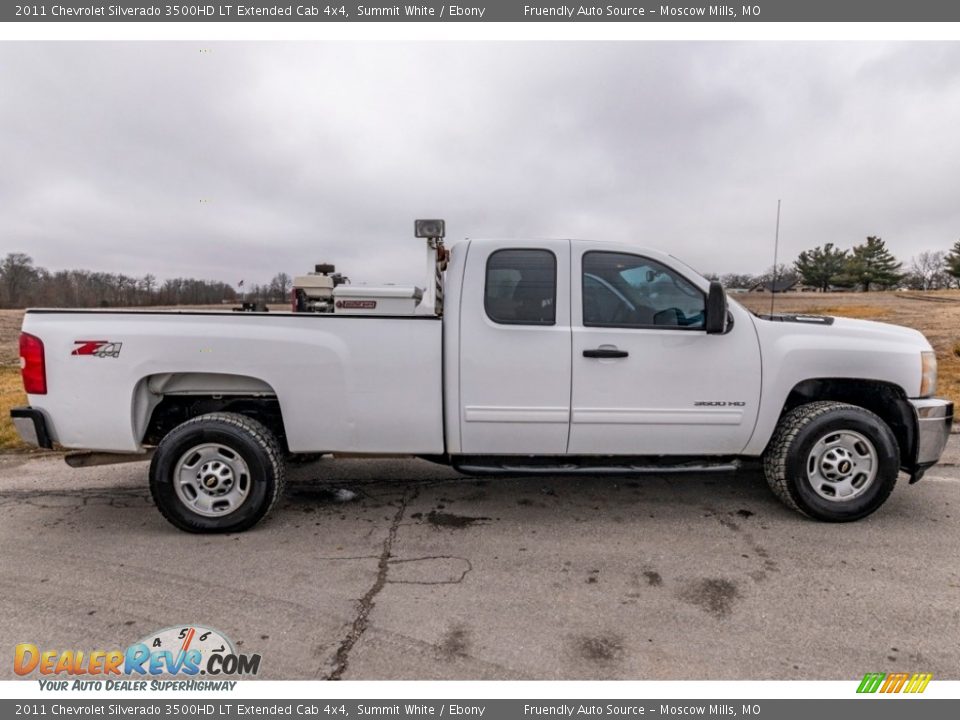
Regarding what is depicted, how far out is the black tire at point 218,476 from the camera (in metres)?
3.44

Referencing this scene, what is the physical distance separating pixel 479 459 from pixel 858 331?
2.75 m

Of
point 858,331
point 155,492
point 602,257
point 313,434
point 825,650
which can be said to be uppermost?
point 602,257

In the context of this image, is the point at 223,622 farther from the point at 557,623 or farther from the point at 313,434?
the point at 557,623

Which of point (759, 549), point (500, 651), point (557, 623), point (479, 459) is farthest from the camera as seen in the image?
point (479, 459)

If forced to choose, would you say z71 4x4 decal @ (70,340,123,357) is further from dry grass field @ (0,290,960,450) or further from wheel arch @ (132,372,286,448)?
dry grass field @ (0,290,960,450)

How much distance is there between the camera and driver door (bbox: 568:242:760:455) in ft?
11.6

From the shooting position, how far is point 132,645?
8.02ft

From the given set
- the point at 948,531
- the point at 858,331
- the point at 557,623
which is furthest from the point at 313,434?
the point at 948,531

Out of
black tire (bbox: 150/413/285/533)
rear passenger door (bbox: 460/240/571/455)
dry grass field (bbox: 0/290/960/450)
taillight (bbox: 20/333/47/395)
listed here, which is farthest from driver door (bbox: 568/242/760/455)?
taillight (bbox: 20/333/47/395)

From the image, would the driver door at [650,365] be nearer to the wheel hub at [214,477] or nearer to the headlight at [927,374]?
the headlight at [927,374]

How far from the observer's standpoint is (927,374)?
12.1 feet

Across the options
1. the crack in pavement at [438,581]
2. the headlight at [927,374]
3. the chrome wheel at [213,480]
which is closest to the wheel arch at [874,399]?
the headlight at [927,374]

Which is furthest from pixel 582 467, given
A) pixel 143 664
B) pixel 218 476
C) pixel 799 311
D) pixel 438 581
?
pixel 799 311

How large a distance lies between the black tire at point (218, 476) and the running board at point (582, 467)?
127 centimetres
